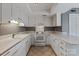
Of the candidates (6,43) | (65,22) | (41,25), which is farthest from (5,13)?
(41,25)

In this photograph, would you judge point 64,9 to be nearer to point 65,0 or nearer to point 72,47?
point 65,0

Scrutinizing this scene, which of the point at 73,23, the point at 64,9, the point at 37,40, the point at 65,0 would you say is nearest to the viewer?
the point at 65,0

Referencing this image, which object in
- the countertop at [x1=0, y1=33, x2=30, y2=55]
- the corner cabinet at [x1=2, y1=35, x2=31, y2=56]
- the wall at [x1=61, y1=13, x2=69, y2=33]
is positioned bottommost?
the corner cabinet at [x1=2, y1=35, x2=31, y2=56]

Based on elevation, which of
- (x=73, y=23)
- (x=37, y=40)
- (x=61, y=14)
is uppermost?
(x=61, y=14)

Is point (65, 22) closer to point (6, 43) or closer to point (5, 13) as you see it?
point (5, 13)

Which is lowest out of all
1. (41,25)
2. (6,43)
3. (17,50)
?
(17,50)

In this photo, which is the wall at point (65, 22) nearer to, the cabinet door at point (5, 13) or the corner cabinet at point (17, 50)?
the corner cabinet at point (17, 50)

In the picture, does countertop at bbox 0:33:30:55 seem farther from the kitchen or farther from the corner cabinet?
the kitchen

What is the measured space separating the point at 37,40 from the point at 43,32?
762 millimetres

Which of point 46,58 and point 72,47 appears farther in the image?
point 72,47

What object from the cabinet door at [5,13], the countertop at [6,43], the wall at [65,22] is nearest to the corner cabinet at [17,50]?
the countertop at [6,43]

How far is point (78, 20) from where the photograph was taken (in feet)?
21.4

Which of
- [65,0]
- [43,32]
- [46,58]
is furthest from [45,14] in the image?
[46,58]

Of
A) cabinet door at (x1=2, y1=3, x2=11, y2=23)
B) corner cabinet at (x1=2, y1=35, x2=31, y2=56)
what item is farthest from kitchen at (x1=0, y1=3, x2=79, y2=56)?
corner cabinet at (x1=2, y1=35, x2=31, y2=56)
